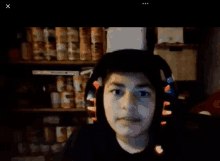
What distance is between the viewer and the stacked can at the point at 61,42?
95cm

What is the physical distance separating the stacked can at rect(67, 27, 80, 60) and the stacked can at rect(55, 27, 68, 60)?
35 mm

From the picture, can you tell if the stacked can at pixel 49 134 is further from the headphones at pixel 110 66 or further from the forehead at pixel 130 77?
the forehead at pixel 130 77

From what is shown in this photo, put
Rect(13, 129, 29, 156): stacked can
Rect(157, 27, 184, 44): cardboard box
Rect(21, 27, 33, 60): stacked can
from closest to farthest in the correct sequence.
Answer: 1. Rect(157, 27, 184, 44): cardboard box
2. Rect(21, 27, 33, 60): stacked can
3. Rect(13, 129, 29, 156): stacked can

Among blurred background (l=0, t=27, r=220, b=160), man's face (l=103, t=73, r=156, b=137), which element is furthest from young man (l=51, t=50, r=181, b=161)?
blurred background (l=0, t=27, r=220, b=160)

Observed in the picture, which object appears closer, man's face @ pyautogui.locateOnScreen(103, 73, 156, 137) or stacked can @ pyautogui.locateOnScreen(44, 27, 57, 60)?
man's face @ pyautogui.locateOnScreen(103, 73, 156, 137)

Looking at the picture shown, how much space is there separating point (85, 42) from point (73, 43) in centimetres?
10

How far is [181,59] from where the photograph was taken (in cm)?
90

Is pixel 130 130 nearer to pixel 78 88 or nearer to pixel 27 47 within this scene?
pixel 78 88

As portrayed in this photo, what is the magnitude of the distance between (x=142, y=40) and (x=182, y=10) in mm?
190

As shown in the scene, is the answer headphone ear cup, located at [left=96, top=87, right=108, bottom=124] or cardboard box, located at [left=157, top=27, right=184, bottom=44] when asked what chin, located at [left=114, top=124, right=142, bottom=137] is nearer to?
headphone ear cup, located at [left=96, top=87, right=108, bottom=124]

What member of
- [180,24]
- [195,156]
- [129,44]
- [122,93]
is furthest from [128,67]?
[195,156]

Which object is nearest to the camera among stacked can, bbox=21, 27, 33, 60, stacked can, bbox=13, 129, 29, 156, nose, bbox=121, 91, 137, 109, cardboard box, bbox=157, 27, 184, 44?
nose, bbox=121, 91, 137, 109

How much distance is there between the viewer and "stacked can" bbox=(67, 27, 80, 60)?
941 millimetres

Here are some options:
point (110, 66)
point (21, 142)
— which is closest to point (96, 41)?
point (110, 66)
